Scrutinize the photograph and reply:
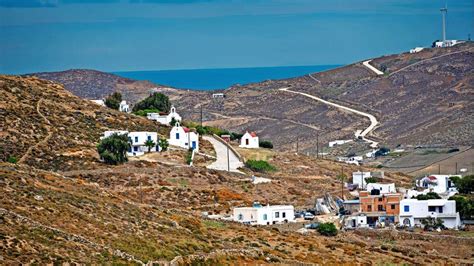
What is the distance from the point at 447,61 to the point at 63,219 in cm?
15439

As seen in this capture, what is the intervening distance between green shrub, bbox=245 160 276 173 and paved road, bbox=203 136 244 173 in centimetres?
59

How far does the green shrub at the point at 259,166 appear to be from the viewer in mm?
82325

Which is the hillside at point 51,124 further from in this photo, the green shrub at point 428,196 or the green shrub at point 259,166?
the green shrub at point 428,196

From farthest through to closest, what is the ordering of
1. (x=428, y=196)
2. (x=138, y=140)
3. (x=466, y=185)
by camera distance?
1. (x=138, y=140)
2. (x=466, y=185)
3. (x=428, y=196)

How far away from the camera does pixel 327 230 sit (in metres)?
60.6

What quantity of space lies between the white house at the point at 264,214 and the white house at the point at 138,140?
53.5 ft

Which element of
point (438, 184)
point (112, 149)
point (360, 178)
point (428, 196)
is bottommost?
point (428, 196)

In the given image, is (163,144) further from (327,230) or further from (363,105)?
(363,105)

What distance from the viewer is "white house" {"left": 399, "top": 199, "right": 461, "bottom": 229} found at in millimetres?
66625

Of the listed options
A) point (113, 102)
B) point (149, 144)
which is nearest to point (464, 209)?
point (149, 144)

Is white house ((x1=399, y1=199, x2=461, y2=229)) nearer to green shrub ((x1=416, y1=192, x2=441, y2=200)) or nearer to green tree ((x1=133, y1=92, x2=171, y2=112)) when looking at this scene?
green shrub ((x1=416, y1=192, x2=441, y2=200))

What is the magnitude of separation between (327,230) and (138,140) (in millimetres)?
22437

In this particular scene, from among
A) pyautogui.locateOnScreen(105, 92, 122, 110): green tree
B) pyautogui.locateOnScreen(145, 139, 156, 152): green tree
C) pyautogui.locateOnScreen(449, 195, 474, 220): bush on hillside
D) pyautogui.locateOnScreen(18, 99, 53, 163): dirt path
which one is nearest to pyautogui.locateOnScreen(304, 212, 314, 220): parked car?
pyautogui.locateOnScreen(449, 195, 474, 220): bush on hillside

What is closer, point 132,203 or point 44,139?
point 132,203
